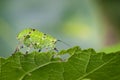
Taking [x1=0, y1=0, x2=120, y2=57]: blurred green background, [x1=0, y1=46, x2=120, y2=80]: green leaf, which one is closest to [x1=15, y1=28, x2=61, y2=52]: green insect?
[x1=0, y1=46, x2=120, y2=80]: green leaf

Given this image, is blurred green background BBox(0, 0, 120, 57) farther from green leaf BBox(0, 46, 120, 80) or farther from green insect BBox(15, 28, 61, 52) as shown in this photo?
green leaf BBox(0, 46, 120, 80)

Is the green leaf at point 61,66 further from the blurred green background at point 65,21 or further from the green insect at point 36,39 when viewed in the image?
the blurred green background at point 65,21

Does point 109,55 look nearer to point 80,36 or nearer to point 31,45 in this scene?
point 31,45

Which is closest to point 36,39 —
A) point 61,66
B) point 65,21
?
point 61,66

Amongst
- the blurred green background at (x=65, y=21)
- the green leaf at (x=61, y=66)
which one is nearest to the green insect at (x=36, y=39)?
the green leaf at (x=61, y=66)

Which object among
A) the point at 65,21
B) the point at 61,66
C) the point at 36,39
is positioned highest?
the point at 65,21

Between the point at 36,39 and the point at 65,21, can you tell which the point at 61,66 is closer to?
the point at 36,39
